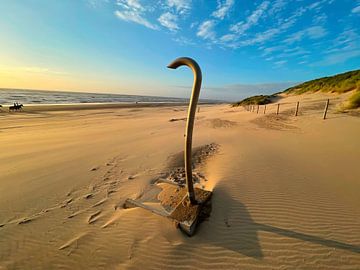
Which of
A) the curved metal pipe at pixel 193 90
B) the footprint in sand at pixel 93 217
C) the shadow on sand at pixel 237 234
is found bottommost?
the footprint in sand at pixel 93 217

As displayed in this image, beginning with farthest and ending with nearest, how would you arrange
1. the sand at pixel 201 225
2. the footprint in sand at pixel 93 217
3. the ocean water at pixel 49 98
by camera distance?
the ocean water at pixel 49 98 < the footprint in sand at pixel 93 217 < the sand at pixel 201 225

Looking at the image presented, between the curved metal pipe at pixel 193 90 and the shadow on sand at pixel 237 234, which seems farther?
the curved metal pipe at pixel 193 90

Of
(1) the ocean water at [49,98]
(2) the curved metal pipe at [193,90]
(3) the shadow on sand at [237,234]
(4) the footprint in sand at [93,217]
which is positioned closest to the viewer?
(3) the shadow on sand at [237,234]

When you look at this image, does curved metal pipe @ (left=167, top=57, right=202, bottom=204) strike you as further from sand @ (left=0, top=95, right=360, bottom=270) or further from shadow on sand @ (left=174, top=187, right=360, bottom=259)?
sand @ (left=0, top=95, right=360, bottom=270)

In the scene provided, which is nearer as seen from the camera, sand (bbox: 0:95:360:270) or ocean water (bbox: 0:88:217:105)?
sand (bbox: 0:95:360:270)

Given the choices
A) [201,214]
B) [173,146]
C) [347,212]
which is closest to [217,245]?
[201,214]

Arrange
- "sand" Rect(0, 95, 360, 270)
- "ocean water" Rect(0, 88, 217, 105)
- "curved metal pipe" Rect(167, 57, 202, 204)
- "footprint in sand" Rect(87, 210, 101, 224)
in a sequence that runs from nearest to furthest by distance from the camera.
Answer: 1. "sand" Rect(0, 95, 360, 270)
2. "curved metal pipe" Rect(167, 57, 202, 204)
3. "footprint in sand" Rect(87, 210, 101, 224)
4. "ocean water" Rect(0, 88, 217, 105)

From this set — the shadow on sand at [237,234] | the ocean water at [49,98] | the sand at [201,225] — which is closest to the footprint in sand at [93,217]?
the sand at [201,225]

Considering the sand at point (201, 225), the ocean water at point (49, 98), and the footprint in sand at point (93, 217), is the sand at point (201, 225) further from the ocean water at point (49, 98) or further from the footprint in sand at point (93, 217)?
the ocean water at point (49, 98)

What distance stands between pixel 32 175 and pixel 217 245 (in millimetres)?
5844

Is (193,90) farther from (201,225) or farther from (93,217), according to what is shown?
(93,217)

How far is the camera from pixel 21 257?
2.74 m

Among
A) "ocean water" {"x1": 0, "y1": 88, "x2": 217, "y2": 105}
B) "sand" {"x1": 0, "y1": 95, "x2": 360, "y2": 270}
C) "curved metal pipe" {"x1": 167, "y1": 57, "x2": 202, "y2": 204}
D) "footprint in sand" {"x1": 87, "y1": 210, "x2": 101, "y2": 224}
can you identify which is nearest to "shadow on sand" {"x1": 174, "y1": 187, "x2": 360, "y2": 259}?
"sand" {"x1": 0, "y1": 95, "x2": 360, "y2": 270}

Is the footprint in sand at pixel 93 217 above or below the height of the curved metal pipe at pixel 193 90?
below
